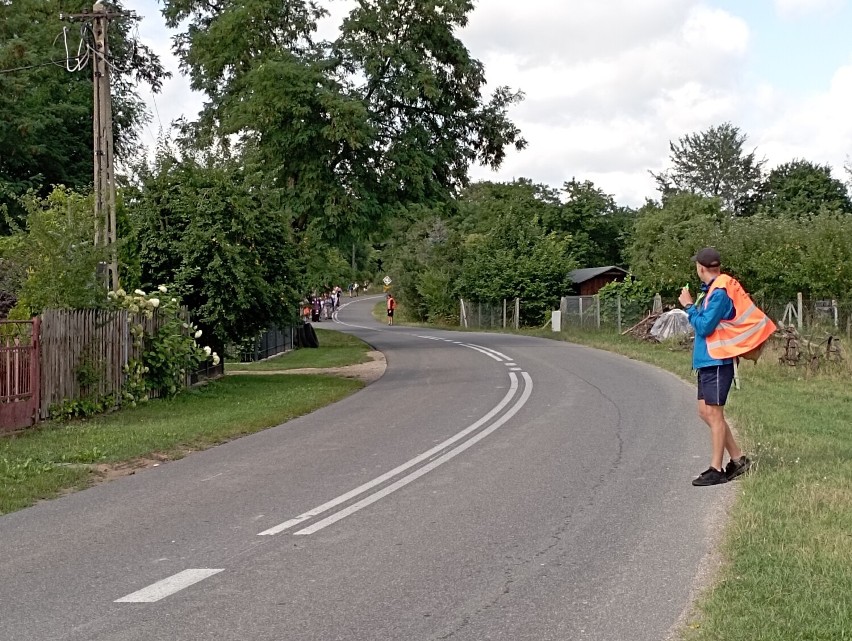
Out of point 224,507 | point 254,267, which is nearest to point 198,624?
point 224,507

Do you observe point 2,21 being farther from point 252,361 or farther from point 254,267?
point 254,267

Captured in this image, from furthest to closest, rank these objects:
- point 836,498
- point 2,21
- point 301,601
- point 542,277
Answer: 1. point 542,277
2. point 2,21
3. point 836,498
4. point 301,601

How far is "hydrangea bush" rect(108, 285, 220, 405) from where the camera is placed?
55.9 feet

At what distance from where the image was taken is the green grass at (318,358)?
27391 mm

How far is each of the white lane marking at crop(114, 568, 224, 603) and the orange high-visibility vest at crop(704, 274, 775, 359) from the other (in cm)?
457

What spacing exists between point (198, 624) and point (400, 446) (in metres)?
6.46

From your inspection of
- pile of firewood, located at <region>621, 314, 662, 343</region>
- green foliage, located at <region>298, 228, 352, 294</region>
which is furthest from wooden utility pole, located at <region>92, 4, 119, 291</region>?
pile of firewood, located at <region>621, 314, 662, 343</region>

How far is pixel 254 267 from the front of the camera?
20609 millimetres

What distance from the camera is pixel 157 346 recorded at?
1761cm

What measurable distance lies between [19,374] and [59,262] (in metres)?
2.67

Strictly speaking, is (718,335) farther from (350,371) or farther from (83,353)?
(350,371)

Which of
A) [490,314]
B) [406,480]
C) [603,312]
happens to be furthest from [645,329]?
[406,480]

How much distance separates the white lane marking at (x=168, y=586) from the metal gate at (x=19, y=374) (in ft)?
26.8

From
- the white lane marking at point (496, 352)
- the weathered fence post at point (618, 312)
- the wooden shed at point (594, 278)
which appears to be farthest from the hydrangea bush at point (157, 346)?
the wooden shed at point (594, 278)
